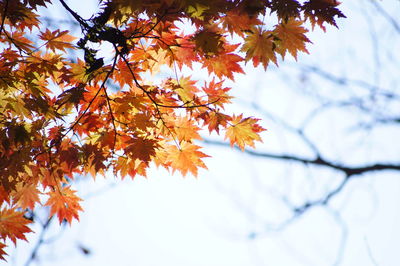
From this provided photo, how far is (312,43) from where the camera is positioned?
2426 millimetres

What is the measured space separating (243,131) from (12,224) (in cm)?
196

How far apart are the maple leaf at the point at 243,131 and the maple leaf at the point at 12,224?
1737 mm

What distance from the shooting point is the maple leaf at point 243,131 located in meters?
2.88

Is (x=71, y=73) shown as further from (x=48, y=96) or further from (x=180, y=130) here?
(x=180, y=130)

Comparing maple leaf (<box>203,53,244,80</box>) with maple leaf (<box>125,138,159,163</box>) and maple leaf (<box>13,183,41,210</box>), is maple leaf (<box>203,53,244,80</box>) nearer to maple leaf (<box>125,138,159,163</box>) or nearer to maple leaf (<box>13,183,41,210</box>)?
maple leaf (<box>125,138,159,163</box>)

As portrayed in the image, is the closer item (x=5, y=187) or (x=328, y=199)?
(x=5, y=187)

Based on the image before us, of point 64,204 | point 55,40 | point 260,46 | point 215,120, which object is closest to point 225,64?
point 260,46

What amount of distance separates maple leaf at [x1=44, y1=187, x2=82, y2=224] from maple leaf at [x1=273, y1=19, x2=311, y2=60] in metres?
2.01

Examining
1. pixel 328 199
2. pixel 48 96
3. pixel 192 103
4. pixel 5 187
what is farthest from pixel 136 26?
pixel 328 199

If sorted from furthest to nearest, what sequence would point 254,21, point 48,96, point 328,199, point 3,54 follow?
1. point 328,199
2. point 48,96
3. point 3,54
4. point 254,21

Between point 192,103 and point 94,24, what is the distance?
0.89 meters

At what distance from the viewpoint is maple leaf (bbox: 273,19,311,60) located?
244 cm

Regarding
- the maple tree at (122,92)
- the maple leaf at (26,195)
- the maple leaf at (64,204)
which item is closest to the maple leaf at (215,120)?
the maple tree at (122,92)

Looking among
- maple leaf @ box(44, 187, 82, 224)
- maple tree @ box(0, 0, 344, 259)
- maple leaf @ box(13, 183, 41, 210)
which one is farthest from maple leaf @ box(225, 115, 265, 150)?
maple leaf @ box(13, 183, 41, 210)
